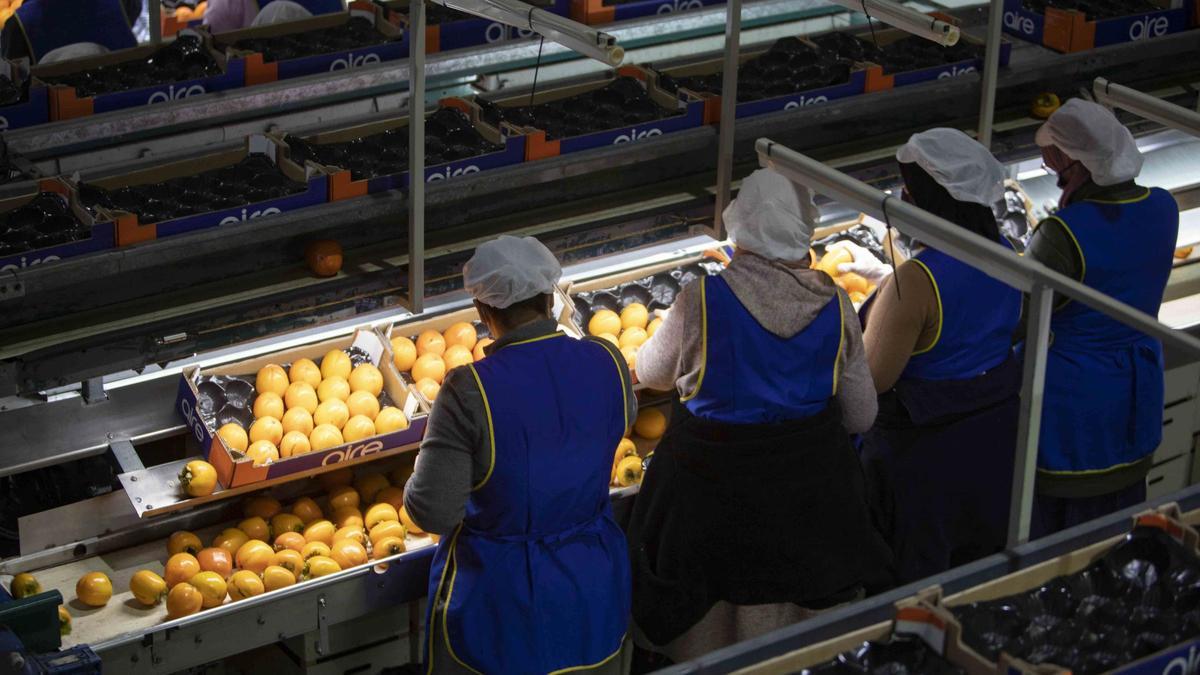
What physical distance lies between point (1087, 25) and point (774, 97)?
163 cm

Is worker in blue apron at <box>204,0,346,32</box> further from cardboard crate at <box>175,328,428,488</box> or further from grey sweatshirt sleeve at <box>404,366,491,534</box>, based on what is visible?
grey sweatshirt sleeve at <box>404,366,491,534</box>

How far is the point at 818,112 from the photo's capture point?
6.70 metres

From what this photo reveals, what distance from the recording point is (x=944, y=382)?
→ 5.21 metres

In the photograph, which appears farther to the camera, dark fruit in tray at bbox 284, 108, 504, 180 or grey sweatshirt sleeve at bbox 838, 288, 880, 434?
dark fruit in tray at bbox 284, 108, 504, 180

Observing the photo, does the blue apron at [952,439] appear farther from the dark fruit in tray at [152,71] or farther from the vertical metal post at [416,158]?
the dark fruit in tray at [152,71]

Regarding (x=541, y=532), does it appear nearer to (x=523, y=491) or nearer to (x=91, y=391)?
(x=523, y=491)

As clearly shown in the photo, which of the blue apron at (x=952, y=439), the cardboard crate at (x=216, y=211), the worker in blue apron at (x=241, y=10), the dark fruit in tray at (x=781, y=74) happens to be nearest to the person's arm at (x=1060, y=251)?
the blue apron at (x=952, y=439)

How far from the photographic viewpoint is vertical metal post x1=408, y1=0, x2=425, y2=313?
5.37 meters

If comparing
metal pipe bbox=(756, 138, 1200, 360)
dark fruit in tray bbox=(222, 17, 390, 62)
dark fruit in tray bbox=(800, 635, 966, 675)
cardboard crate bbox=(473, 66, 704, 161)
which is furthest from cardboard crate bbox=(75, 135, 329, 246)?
dark fruit in tray bbox=(800, 635, 966, 675)

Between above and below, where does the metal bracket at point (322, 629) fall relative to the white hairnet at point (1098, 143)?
below

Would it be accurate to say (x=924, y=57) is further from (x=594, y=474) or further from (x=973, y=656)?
(x=973, y=656)

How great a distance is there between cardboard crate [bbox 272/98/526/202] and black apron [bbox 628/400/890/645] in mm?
1392

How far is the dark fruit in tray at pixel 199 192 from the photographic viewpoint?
5.66m

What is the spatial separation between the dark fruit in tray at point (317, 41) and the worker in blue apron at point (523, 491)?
3.10 metres
